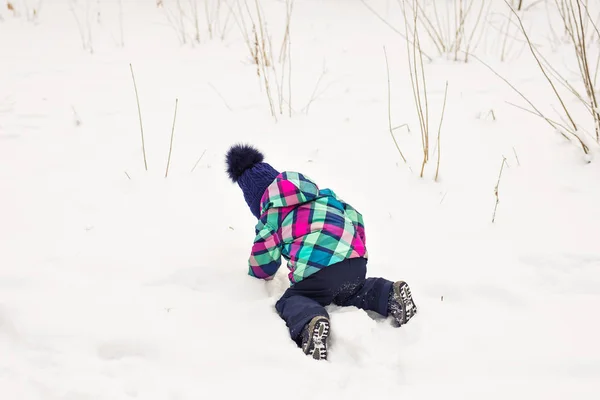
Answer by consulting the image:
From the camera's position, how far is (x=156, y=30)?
13.5ft

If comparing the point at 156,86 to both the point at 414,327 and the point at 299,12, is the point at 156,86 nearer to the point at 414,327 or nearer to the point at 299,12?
the point at 299,12

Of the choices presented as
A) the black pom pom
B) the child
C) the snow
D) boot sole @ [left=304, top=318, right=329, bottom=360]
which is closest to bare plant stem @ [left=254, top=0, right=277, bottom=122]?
the snow

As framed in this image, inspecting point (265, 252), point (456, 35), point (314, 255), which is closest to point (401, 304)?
point (314, 255)

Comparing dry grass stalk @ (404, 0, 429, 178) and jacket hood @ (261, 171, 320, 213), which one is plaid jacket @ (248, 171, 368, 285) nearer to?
jacket hood @ (261, 171, 320, 213)

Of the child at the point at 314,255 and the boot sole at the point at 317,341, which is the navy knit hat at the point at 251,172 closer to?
the child at the point at 314,255

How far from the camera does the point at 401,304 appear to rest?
5.07ft

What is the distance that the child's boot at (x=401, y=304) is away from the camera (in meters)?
1.55

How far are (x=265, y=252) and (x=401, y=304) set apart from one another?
44 centimetres

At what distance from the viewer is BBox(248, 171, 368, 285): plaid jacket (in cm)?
158

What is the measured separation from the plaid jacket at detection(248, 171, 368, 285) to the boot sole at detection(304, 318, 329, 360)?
0.19 m

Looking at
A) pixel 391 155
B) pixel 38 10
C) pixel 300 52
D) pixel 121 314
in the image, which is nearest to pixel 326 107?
pixel 391 155

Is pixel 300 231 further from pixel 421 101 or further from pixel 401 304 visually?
pixel 421 101

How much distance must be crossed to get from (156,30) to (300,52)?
1.19m

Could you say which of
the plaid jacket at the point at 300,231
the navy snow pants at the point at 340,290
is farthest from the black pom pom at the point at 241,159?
the navy snow pants at the point at 340,290
